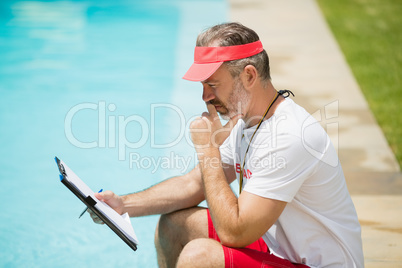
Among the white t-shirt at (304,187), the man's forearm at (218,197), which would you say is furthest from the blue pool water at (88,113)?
the white t-shirt at (304,187)

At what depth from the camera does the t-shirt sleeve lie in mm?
2271

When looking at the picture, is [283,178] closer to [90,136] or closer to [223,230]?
[223,230]

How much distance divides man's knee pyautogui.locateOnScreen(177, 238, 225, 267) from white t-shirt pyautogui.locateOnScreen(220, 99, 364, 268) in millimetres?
288

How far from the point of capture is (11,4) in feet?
33.2

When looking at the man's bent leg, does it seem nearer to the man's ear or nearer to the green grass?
the man's ear

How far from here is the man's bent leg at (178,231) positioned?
2768 millimetres

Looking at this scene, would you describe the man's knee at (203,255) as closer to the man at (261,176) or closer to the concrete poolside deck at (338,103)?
the man at (261,176)

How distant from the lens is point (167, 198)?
285cm

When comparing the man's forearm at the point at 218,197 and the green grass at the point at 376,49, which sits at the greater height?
the man's forearm at the point at 218,197

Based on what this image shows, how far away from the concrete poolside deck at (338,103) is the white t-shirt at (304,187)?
0.94 m

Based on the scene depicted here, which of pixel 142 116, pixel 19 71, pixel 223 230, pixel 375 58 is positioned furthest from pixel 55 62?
pixel 223 230

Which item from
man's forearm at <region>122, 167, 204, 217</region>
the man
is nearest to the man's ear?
the man

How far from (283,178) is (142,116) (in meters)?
3.88

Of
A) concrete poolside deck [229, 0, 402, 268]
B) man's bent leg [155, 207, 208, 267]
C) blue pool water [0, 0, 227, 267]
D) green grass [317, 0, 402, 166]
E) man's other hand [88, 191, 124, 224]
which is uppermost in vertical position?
man's other hand [88, 191, 124, 224]
